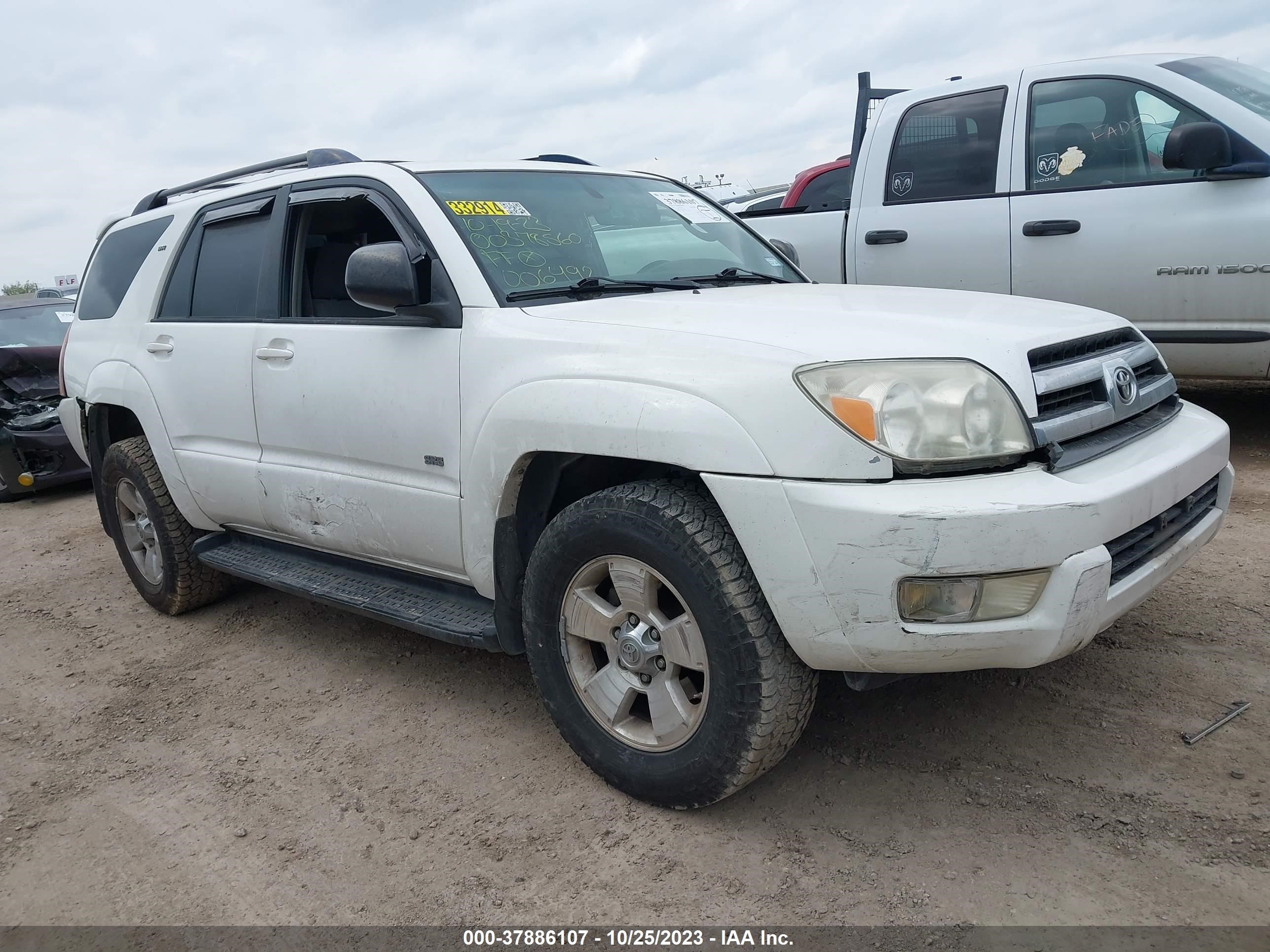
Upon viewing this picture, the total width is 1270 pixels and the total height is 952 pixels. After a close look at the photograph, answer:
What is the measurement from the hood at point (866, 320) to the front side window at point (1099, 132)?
2383 millimetres

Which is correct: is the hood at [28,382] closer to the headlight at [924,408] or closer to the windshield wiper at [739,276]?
the windshield wiper at [739,276]

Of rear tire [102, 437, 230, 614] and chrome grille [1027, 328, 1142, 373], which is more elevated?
chrome grille [1027, 328, 1142, 373]

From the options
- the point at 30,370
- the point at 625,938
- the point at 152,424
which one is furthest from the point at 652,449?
the point at 30,370

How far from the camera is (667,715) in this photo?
2.58 metres

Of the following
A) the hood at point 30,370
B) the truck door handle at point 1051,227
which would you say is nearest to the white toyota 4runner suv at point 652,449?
the truck door handle at point 1051,227

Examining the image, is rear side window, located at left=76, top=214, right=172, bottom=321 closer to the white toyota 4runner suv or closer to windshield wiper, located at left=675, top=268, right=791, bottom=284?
the white toyota 4runner suv

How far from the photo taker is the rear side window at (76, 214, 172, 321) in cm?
459

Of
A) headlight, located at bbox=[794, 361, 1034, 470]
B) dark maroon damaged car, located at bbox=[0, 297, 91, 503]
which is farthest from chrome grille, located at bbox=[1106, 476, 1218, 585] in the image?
dark maroon damaged car, located at bbox=[0, 297, 91, 503]

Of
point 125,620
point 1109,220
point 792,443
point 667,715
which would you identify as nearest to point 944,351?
point 792,443

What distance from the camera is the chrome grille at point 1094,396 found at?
237 centimetres

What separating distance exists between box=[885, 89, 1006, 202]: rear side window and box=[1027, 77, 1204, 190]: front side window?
0.21 meters

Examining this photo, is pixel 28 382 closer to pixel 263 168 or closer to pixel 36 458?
pixel 36 458

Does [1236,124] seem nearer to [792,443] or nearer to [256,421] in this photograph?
[792,443]

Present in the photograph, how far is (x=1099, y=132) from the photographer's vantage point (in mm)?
5070
